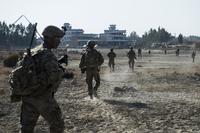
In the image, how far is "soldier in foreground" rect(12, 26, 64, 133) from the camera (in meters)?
6.49

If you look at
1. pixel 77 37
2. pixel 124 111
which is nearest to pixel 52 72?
pixel 124 111

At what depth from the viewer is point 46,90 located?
6.69 m

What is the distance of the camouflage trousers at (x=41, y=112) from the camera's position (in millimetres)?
6727

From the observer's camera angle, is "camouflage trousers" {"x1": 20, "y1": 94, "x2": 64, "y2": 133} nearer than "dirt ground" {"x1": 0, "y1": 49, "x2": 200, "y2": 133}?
Yes

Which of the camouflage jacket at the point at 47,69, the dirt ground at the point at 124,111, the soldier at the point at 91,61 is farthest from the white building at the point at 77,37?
the camouflage jacket at the point at 47,69

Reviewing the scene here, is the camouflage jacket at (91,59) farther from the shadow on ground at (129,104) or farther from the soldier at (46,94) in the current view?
the soldier at (46,94)

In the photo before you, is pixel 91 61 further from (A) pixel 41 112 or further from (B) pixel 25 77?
(B) pixel 25 77

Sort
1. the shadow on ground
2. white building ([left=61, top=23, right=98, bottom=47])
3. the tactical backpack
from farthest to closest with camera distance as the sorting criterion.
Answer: white building ([left=61, top=23, right=98, bottom=47]), the shadow on ground, the tactical backpack

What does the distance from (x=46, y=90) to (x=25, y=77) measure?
1.41 feet

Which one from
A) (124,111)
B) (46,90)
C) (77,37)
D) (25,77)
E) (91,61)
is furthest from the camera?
(77,37)

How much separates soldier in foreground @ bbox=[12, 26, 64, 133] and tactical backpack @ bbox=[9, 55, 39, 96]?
48mm

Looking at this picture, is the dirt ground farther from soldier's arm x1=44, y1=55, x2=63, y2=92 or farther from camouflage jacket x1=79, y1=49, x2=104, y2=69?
soldier's arm x1=44, y1=55, x2=63, y2=92

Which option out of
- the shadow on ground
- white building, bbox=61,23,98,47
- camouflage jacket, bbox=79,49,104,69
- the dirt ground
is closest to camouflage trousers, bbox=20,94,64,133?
the dirt ground

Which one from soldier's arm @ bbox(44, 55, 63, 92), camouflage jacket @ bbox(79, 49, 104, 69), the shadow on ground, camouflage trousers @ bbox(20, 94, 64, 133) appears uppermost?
soldier's arm @ bbox(44, 55, 63, 92)
